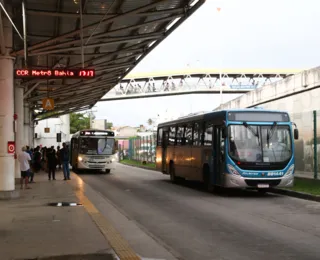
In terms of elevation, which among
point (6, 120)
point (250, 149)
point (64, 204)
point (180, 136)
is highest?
point (6, 120)

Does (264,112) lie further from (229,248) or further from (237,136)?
(229,248)

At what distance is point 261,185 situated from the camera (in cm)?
1620

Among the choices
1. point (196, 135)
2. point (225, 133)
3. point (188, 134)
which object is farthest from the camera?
point (188, 134)

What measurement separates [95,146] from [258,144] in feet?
56.9

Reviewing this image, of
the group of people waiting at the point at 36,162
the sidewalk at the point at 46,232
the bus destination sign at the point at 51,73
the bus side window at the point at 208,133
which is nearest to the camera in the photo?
the sidewalk at the point at 46,232

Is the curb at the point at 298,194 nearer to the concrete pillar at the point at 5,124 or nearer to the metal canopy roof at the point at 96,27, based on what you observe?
the metal canopy roof at the point at 96,27

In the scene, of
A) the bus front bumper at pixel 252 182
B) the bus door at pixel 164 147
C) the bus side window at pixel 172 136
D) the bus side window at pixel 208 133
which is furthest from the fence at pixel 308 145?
the bus door at pixel 164 147

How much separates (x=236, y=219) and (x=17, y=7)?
10.5m

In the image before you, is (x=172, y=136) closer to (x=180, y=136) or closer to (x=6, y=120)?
(x=180, y=136)

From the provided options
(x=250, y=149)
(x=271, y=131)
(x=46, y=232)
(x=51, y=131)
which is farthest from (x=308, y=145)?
(x=51, y=131)

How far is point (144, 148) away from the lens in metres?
49.8

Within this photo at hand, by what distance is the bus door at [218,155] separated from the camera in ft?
54.6

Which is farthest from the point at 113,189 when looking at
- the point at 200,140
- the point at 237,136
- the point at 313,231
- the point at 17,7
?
the point at 313,231

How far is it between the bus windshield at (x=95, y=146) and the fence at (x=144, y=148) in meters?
11.7
